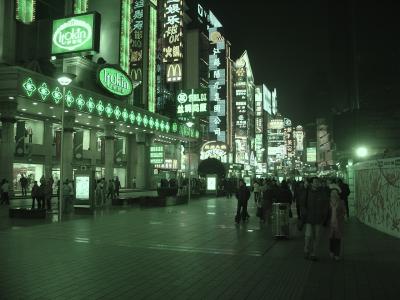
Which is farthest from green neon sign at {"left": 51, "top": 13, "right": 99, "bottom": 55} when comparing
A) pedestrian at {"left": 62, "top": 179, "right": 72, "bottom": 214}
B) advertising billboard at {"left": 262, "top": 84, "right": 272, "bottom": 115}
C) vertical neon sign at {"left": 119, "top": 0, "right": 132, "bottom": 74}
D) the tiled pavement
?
advertising billboard at {"left": 262, "top": 84, "right": 272, "bottom": 115}

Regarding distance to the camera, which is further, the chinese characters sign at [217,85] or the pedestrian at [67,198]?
the chinese characters sign at [217,85]

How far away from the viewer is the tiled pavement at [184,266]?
6738 mm

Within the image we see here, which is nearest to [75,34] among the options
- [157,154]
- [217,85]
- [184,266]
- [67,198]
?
[67,198]

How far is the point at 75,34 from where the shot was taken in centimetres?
2792

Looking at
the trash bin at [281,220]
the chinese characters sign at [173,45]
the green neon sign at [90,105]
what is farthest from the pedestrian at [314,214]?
the chinese characters sign at [173,45]

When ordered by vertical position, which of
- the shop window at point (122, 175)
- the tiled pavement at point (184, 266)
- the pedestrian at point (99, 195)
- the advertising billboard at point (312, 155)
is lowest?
the tiled pavement at point (184, 266)

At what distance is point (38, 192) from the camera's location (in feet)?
67.9

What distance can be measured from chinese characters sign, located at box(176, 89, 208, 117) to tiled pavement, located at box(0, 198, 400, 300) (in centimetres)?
2480

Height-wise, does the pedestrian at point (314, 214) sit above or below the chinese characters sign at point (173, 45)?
below

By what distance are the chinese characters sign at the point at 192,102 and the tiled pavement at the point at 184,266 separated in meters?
24.8

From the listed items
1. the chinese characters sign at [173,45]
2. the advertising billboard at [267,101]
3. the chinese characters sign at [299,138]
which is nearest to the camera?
the chinese characters sign at [173,45]

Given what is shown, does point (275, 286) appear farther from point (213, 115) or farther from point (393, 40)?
point (213, 115)

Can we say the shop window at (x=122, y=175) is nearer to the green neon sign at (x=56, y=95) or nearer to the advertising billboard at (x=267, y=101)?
the green neon sign at (x=56, y=95)

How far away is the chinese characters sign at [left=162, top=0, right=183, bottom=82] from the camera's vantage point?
160 ft
